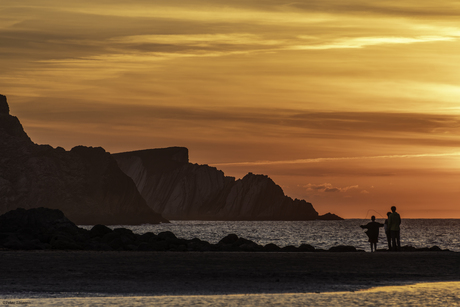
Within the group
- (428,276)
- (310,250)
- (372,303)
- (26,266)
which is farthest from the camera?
(310,250)

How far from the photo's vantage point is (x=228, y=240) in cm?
3853

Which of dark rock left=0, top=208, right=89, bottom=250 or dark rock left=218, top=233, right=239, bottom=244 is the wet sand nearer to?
dark rock left=0, top=208, right=89, bottom=250

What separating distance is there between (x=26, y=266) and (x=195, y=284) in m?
6.99

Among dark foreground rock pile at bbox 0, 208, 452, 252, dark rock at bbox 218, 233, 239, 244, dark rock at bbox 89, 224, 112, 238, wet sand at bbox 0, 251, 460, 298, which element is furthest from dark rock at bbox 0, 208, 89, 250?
dark rock at bbox 218, 233, 239, 244

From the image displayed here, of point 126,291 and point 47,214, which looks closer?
point 126,291

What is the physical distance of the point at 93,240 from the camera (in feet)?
120

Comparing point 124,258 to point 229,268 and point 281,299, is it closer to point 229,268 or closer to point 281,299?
point 229,268

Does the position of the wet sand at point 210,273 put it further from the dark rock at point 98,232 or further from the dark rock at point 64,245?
the dark rock at point 98,232

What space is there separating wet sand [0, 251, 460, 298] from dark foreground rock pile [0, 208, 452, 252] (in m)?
5.01

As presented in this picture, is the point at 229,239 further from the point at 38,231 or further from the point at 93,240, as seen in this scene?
the point at 38,231

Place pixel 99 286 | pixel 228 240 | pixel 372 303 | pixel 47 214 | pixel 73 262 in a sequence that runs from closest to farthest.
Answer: pixel 372 303 < pixel 99 286 < pixel 73 262 < pixel 228 240 < pixel 47 214

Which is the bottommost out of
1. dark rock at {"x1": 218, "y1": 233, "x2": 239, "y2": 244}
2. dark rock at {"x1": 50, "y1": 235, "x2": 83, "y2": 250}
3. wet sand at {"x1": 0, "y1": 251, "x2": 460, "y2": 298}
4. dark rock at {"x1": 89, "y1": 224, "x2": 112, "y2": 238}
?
wet sand at {"x1": 0, "y1": 251, "x2": 460, "y2": 298}

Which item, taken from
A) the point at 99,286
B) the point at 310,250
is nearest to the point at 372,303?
the point at 99,286

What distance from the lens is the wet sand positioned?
57.0ft
